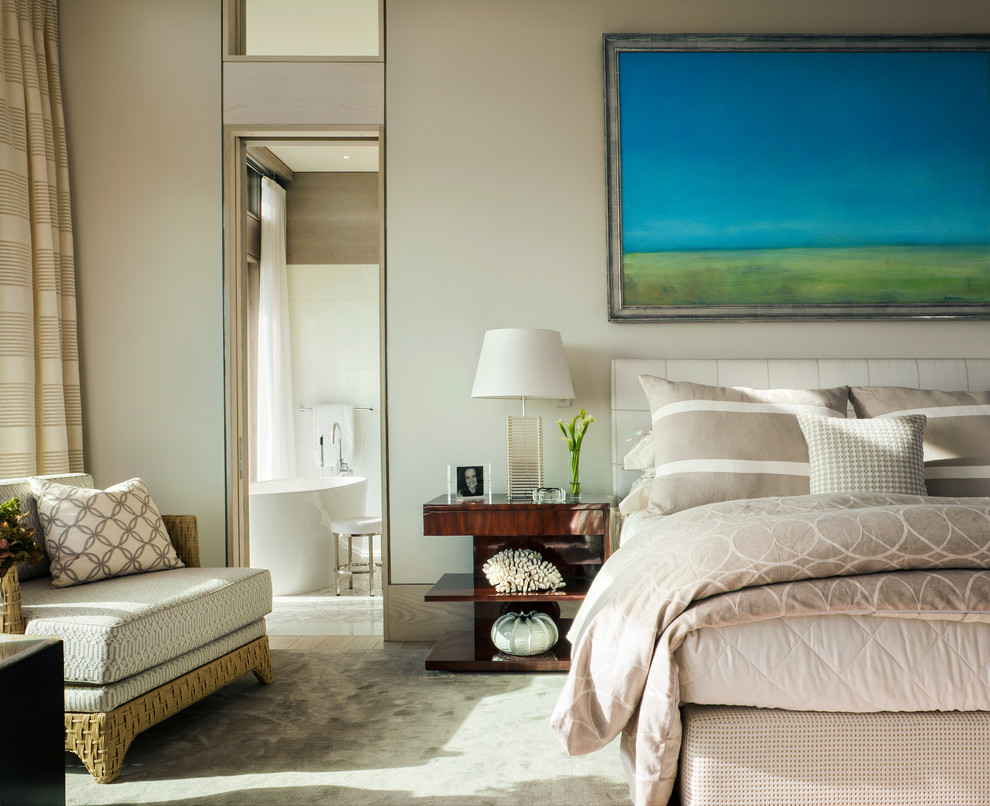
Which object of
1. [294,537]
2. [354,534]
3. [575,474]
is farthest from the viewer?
[354,534]

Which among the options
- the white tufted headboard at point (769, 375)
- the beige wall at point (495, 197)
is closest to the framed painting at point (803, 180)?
the beige wall at point (495, 197)

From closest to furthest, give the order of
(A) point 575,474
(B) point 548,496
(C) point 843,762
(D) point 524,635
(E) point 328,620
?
(C) point 843,762 → (D) point 524,635 → (B) point 548,496 → (A) point 575,474 → (E) point 328,620

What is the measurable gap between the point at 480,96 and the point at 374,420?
2.71 m

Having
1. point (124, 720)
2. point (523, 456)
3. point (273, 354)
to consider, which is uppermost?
point (273, 354)

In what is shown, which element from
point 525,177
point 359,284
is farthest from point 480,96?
point 359,284

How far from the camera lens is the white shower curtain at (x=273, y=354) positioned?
520 cm

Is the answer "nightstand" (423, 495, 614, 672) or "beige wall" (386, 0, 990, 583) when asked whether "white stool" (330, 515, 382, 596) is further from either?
"nightstand" (423, 495, 614, 672)

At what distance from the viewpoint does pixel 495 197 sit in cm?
343

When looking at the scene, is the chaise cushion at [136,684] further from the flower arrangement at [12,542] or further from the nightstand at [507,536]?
the nightstand at [507,536]

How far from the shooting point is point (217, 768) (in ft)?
6.68

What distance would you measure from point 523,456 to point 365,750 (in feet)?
4.75

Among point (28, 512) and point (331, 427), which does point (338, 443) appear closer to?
point (331, 427)

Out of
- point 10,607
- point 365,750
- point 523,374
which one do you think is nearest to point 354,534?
point 523,374

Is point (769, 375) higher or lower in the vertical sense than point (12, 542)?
higher
